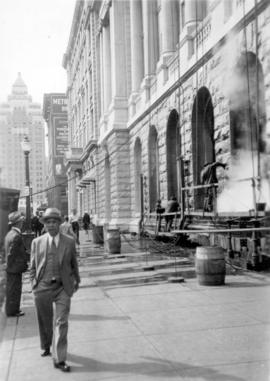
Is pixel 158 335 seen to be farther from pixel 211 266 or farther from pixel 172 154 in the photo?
pixel 172 154

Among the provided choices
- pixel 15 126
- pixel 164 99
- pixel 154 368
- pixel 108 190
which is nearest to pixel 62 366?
pixel 154 368

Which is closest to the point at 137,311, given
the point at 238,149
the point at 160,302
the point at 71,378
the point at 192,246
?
the point at 160,302

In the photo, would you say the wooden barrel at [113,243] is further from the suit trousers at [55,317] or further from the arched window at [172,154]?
the suit trousers at [55,317]

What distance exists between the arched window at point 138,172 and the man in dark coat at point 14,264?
44.9 ft

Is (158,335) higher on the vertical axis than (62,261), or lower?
lower

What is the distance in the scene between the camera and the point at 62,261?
4.85 m

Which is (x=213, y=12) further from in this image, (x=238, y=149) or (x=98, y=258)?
(x=98, y=258)

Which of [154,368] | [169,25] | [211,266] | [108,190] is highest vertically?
[169,25]

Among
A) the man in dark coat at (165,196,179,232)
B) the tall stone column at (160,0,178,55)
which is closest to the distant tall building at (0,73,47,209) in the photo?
the man in dark coat at (165,196,179,232)

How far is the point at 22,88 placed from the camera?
570cm

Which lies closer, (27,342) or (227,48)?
(27,342)

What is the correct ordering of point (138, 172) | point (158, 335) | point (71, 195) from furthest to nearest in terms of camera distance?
point (138, 172) → point (71, 195) → point (158, 335)

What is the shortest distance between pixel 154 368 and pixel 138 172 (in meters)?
17.4

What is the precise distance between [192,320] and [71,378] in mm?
2266
